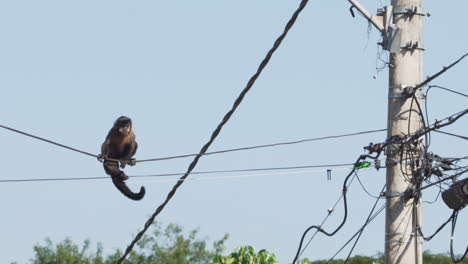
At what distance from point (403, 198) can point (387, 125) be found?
793 millimetres

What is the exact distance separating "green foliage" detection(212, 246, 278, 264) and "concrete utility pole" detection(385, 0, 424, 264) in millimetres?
4459

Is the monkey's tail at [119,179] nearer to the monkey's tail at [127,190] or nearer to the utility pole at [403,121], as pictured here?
the monkey's tail at [127,190]

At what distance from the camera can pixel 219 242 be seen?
4862 cm

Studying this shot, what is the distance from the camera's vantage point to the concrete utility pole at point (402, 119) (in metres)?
13.9

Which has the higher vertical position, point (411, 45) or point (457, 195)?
point (411, 45)

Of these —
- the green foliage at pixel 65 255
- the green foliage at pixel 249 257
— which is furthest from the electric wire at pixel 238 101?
the green foliage at pixel 65 255

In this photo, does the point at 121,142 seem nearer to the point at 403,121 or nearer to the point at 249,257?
the point at 249,257

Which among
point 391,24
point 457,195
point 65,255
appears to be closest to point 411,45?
point 391,24

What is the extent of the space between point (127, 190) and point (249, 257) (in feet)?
6.74

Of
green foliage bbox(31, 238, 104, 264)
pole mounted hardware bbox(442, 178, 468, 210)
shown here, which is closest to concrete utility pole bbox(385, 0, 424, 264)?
pole mounted hardware bbox(442, 178, 468, 210)

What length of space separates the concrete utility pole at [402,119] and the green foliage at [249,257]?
4459 millimetres

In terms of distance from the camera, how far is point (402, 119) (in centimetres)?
1398

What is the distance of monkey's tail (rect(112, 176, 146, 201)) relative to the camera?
17.2m

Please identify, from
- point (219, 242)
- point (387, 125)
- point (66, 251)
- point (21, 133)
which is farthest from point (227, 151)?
point (66, 251)
